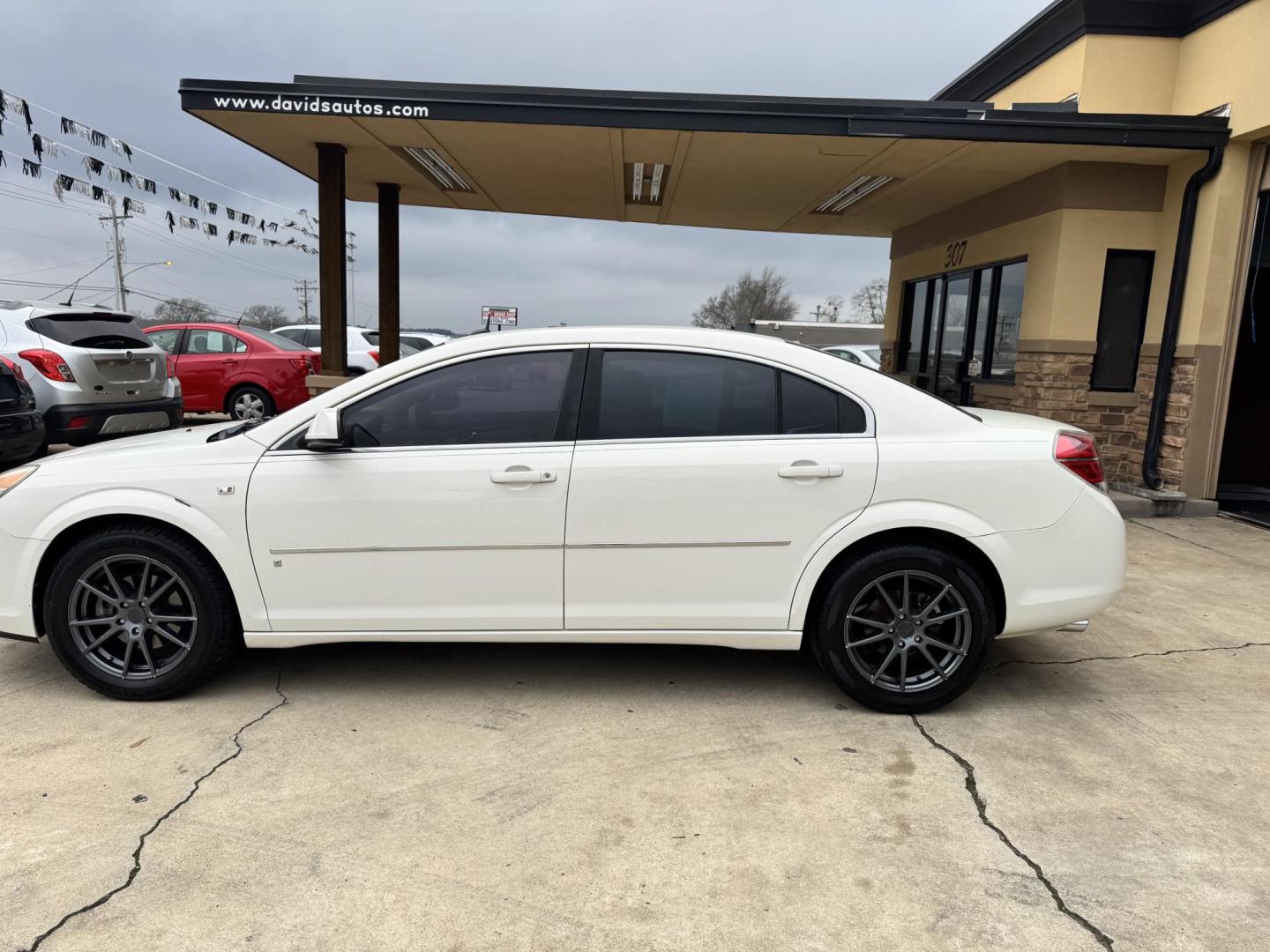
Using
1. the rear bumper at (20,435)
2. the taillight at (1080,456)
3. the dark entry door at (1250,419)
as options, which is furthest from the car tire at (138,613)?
the dark entry door at (1250,419)

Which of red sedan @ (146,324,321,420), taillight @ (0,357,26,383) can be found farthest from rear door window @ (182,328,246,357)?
taillight @ (0,357,26,383)

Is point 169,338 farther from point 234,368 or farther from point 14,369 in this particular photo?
point 14,369

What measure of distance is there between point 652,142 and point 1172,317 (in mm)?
5155

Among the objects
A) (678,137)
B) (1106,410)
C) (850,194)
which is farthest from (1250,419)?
(678,137)

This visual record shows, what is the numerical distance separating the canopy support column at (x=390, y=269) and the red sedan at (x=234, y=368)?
1839 mm

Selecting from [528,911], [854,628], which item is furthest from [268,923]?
[854,628]

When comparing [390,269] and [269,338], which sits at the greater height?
[390,269]

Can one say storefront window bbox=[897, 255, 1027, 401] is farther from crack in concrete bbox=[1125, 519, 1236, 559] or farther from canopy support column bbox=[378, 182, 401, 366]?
canopy support column bbox=[378, 182, 401, 366]

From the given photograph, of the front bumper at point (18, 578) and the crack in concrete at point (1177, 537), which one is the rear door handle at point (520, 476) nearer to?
the front bumper at point (18, 578)

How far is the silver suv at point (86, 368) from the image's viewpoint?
769 centimetres

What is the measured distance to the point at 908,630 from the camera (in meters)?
3.47

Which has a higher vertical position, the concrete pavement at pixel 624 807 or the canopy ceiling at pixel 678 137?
the canopy ceiling at pixel 678 137

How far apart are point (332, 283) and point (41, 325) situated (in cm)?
272

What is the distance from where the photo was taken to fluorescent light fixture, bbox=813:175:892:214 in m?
8.73
